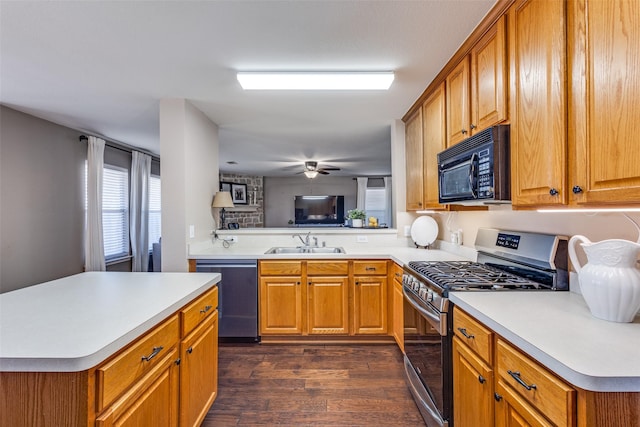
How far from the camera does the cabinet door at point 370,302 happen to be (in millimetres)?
2893

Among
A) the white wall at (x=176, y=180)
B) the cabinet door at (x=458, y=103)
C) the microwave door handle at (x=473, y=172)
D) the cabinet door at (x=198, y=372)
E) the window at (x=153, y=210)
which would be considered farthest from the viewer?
the window at (x=153, y=210)

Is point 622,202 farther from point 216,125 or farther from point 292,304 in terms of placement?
point 216,125

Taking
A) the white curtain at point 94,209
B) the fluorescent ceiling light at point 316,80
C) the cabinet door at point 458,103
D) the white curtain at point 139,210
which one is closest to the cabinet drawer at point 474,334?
the cabinet door at point 458,103

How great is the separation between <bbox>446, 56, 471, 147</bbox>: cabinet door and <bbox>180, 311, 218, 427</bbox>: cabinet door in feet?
6.54

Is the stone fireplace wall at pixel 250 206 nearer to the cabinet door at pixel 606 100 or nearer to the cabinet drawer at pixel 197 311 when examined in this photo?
the cabinet drawer at pixel 197 311

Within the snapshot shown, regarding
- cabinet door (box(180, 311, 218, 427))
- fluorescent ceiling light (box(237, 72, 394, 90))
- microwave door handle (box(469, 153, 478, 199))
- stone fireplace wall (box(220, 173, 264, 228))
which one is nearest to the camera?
cabinet door (box(180, 311, 218, 427))

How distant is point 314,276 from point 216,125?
6.78ft

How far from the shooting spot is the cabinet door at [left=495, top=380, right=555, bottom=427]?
935 mm

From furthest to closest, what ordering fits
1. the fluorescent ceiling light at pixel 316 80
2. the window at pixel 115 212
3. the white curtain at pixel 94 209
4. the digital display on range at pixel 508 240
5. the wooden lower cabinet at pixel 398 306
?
the window at pixel 115 212 < the white curtain at pixel 94 209 < the wooden lower cabinet at pixel 398 306 < the fluorescent ceiling light at pixel 316 80 < the digital display on range at pixel 508 240

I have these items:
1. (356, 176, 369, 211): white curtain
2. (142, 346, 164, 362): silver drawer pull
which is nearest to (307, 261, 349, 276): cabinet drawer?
(142, 346, 164, 362): silver drawer pull

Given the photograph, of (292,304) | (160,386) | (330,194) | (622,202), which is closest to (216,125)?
(292,304)

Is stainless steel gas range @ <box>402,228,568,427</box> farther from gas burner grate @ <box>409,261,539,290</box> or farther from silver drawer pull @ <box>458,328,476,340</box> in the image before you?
silver drawer pull @ <box>458,328,476,340</box>

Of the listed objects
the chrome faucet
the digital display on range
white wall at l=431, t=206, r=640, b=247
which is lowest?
the chrome faucet

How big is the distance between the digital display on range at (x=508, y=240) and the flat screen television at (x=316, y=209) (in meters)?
6.19
